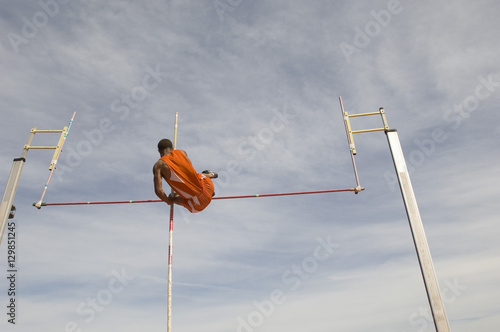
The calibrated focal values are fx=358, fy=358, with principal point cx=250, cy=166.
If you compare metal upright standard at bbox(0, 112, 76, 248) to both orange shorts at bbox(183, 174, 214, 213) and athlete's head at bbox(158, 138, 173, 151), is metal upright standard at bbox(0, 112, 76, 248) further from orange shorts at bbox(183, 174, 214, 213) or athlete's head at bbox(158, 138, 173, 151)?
orange shorts at bbox(183, 174, 214, 213)

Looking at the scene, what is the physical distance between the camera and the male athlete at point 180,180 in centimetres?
649

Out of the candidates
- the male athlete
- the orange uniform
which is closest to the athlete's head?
the male athlete

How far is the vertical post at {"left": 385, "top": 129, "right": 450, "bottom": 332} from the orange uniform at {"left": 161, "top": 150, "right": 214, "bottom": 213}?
154 inches

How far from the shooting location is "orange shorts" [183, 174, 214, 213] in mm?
6922

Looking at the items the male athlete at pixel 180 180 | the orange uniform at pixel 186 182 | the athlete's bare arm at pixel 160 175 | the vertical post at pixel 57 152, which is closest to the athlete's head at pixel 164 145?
the male athlete at pixel 180 180

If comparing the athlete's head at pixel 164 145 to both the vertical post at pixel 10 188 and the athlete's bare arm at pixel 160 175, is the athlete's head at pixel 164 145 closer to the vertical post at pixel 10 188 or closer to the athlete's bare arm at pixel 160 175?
the athlete's bare arm at pixel 160 175

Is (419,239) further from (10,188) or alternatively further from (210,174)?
(10,188)

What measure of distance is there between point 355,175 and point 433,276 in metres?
2.70

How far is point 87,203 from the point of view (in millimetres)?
8141

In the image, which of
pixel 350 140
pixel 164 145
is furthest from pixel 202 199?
pixel 350 140

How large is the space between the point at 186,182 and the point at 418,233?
14.5 ft

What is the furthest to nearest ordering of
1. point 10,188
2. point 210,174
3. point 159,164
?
1. point 10,188
2. point 210,174
3. point 159,164

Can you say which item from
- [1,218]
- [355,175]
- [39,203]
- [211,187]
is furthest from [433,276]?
[1,218]

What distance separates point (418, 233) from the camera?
262 inches
